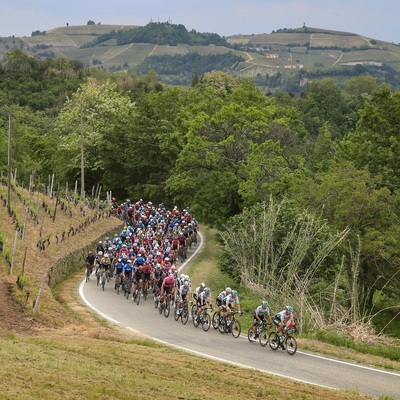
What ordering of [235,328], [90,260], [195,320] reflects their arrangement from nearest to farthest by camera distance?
[235,328], [195,320], [90,260]

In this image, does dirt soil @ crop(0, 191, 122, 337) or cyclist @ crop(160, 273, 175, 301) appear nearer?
dirt soil @ crop(0, 191, 122, 337)

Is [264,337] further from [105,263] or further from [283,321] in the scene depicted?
[105,263]

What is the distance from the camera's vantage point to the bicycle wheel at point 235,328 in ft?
92.9

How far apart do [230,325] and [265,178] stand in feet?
85.4

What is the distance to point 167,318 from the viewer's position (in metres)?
31.5

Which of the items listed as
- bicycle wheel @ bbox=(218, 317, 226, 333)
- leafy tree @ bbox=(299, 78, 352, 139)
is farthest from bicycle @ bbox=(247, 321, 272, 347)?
leafy tree @ bbox=(299, 78, 352, 139)

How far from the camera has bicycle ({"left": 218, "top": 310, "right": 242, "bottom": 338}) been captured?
28406mm

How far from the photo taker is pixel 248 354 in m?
25.1

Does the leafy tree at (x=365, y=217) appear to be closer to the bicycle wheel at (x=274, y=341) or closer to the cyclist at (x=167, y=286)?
the cyclist at (x=167, y=286)

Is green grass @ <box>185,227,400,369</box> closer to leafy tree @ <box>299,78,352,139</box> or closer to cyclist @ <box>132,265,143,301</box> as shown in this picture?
cyclist @ <box>132,265,143,301</box>

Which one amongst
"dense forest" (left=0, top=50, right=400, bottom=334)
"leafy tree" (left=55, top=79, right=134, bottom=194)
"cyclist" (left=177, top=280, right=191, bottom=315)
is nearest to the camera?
"cyclist" (left=177, top=280, right=191, bottom=315)

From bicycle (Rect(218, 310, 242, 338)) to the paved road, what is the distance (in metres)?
0.24

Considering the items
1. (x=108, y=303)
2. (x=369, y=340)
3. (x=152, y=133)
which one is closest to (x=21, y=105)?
(x=152, y=133)

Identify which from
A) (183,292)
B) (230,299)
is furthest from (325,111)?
(230,299)
